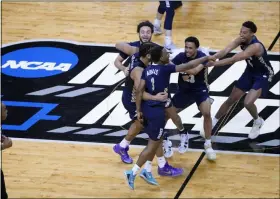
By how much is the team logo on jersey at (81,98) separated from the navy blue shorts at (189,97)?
76 centimetres

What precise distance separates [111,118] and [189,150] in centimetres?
134

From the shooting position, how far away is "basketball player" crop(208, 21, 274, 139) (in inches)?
336

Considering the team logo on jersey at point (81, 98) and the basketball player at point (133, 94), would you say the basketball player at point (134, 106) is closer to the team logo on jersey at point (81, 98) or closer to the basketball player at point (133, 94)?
the basketball player at point (133, 94)

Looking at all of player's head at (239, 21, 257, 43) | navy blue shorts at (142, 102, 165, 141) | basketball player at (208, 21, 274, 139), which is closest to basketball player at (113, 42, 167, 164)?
navy blue shorts at (142, 102, 165, 141)

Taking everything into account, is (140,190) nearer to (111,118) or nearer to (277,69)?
(111,118)

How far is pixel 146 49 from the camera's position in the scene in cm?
779

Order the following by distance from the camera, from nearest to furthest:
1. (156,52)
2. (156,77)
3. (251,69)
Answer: (156,52) → (156,77) → (251,69)

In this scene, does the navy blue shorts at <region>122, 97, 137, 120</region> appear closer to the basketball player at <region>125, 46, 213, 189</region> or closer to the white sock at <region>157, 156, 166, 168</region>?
the basketball player at <region>125, 46, 213, 189</region>

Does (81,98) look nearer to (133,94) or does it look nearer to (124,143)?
(124,143)

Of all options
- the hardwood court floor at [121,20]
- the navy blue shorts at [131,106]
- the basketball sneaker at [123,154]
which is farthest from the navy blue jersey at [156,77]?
the hardwood court floor at [121,20]

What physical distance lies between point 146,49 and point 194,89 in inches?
43.5

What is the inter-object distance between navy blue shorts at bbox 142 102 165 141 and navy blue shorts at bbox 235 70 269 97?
1.57 m

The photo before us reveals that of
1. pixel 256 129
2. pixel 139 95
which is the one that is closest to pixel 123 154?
pixel 139 95

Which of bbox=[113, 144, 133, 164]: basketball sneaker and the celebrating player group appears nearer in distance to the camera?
the celebrating player group
